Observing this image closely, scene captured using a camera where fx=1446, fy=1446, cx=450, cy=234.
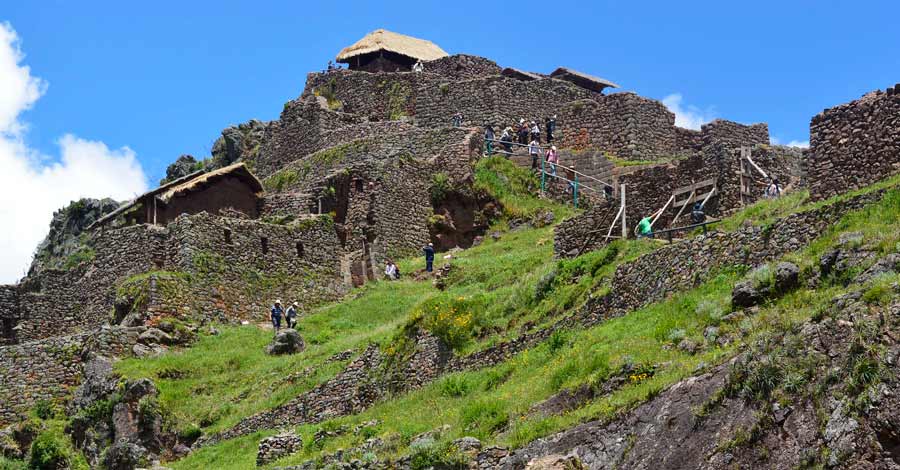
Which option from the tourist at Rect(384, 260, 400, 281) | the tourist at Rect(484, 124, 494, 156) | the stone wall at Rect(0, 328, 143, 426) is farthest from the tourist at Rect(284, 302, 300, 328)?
the tourist at Rect(484, 124, 494, 156)

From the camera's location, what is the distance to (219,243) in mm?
40375

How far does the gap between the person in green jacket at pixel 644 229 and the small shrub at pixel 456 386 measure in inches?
227

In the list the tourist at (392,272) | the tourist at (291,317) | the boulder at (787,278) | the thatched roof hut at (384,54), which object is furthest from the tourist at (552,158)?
the boulder at (787,278)

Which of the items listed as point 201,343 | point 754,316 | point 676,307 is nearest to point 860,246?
point 754,316

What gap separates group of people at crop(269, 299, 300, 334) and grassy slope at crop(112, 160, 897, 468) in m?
0.57

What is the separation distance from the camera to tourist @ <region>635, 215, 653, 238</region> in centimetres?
2945

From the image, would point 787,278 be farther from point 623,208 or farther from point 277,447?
point 623,208

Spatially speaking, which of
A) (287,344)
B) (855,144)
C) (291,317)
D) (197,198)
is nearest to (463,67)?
(197,198)

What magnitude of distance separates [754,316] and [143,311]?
2156 cm

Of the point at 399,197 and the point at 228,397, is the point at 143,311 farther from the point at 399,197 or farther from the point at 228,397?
the point at 399,197

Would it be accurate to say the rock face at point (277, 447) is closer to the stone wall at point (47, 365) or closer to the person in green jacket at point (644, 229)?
the person in green jacket at point (644, 229)

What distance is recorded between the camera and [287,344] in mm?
35031

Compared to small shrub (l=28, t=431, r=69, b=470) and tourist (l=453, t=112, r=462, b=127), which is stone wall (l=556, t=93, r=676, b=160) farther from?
small shrub (l=28, t=431, r=69, b=470)

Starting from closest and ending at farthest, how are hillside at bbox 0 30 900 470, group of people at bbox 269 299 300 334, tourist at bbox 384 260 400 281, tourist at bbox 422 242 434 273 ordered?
hillside at bbox 0 30 900 470, group of people at bbox 269 299 300 334, tourist at bbox 422 242 434 273, tourist at bbox 384 260 400 281
